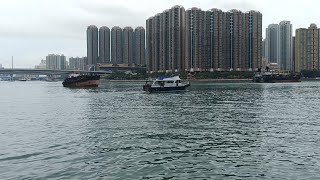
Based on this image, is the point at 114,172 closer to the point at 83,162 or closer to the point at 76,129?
the point at 83,162

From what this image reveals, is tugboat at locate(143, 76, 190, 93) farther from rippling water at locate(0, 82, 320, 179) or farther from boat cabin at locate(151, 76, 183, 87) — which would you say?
rippling water at locate(0, 82, 320, 179)

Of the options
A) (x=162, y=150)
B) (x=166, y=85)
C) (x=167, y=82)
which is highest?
(x=167, y=82)

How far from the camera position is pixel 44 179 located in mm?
16953

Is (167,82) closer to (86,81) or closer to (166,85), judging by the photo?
(166,85)

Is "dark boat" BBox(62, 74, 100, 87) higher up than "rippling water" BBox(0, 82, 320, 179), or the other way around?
"dark boat" BBox(62, 74, 100, 87)

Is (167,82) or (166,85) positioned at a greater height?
(167,82)

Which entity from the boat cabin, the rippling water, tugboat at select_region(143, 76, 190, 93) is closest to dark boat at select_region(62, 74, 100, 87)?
tugboat at select_region(143, 76, 190, 93)

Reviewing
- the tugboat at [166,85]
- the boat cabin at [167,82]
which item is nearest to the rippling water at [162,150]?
the tugboat at [166,85]

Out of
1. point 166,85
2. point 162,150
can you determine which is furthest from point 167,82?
point 162,150

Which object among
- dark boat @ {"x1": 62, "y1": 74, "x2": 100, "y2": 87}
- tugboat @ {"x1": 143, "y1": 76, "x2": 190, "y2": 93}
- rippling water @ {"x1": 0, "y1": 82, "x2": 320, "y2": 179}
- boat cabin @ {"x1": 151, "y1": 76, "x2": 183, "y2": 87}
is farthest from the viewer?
dark boat @ {"x1": 62, "y1": 74, "x2": 100, "y2": 87}

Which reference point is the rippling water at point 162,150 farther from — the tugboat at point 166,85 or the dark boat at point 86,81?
the dark boat at point 86,81

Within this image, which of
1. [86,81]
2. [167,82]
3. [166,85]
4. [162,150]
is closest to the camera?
[162,150]

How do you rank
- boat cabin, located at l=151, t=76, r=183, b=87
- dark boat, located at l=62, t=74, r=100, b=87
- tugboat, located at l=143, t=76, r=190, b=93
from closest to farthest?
tugboat, located at l=143, t=76, r=190, b=93, boat cabin, located at l=151, t=76, r=183, b=87, dark boat, located at l=62, t=74, r=100, b=87

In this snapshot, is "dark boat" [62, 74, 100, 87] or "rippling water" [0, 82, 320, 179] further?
"dark boat" [62, 74, 100, 87]
